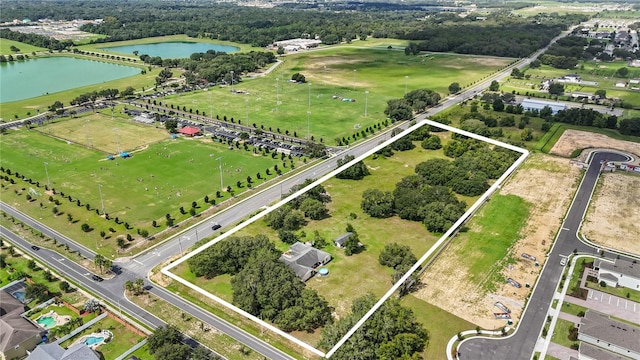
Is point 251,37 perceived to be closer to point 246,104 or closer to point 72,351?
point 246,104

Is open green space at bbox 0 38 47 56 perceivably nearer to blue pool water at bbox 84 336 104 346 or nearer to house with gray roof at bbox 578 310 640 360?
blue pool water at bbox 84 336 104 346

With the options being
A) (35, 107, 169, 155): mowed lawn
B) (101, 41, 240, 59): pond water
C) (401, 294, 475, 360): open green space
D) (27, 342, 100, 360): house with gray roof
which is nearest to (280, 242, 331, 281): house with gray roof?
(401, 294, 475, 360): open green space

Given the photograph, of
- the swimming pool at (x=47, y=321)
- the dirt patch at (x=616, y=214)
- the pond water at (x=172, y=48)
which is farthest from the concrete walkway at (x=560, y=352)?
the pond water at (x=172, y=48)

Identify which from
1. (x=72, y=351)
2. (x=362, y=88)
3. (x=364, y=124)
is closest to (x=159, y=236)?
(x=72, y=351)

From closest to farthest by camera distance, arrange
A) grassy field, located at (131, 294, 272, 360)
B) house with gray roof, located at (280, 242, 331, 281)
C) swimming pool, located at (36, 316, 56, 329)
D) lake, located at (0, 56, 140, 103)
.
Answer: grassy field, located at (131, 294, 272, 360)
swimming pool, located at (36, 316, 56, 329)
house with gray roof, located at (280, 242, 331, 281)
lake, located at (0, 56, 140, 103)

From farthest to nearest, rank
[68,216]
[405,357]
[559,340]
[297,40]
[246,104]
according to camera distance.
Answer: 1. [297,40]
2. [246,104]
3. [68,216]
4. [559,340]
5. [405,357]

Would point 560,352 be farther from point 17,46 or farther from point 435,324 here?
point 17,46
